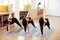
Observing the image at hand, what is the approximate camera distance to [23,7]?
8.14m

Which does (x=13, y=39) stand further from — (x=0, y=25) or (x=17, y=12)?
(x=17, y=12)

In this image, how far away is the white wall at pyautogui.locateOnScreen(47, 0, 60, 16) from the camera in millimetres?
11116

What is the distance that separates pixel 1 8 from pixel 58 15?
22.1ft

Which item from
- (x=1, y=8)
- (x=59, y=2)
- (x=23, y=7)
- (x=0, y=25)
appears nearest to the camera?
(x=0, y=25)

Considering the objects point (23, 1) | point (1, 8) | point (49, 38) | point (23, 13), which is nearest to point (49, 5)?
point (23, 1)

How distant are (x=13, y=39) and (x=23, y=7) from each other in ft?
14.2

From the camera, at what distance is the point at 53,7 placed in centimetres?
1132

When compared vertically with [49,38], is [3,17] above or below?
above

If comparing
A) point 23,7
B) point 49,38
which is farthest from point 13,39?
point 23,7

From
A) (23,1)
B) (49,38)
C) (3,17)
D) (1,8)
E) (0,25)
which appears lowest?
(49,38)

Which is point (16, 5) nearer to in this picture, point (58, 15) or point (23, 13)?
point (23, 13)

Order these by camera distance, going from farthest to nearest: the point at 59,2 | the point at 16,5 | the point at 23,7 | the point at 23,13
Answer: the point at 59,2, the point at 23,7, the point at 23,13, the point at 16,5

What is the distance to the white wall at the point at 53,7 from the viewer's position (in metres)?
11.1

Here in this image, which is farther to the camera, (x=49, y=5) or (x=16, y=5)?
(x=49, y=5)
